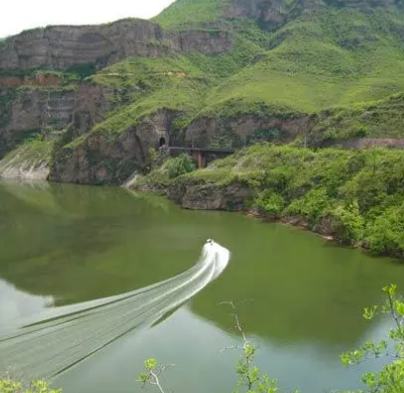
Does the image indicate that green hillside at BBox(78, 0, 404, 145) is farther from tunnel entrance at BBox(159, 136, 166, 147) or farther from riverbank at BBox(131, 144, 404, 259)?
riverbank at BBox(131, 144, 404, 259)

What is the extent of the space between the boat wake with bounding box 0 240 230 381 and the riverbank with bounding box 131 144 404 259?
21235 mm

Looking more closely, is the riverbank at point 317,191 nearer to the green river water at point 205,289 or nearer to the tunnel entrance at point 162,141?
the green river water at point 205,289

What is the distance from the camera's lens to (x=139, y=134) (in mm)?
131750

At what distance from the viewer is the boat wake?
2898cm

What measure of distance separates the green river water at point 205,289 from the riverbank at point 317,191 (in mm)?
2725

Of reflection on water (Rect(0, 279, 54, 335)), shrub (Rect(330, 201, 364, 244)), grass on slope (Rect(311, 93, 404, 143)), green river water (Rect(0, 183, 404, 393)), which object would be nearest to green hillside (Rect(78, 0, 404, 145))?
grass on slope (Rect(311, 93, 404, 143))

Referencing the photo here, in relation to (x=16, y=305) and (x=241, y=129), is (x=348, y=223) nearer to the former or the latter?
(x=16, y=305)

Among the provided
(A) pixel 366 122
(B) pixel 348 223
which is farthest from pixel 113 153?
(B) pixel 348 223

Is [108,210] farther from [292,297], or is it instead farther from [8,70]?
[8,70]

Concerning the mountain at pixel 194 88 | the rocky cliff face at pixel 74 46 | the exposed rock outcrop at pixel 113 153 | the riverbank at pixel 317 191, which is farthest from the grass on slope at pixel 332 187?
the rocky cliff face at pixel 74 46

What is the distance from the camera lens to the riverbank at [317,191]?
58031 millimetres

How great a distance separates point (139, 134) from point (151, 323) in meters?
100.0

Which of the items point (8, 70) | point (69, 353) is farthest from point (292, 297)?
point (8, 70)

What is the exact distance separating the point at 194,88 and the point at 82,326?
132 m
